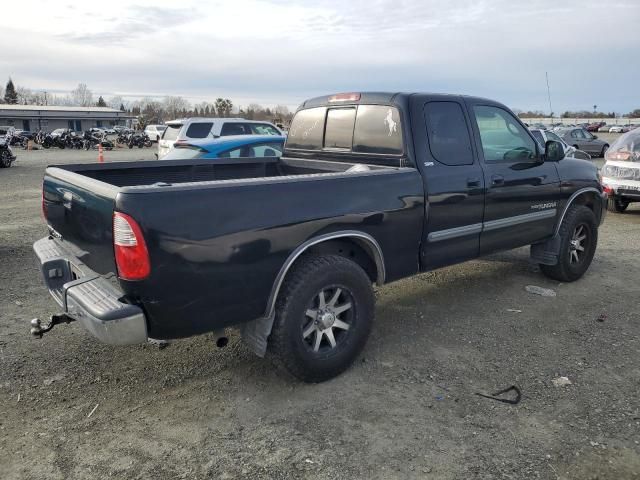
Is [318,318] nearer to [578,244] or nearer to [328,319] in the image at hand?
[328,319]

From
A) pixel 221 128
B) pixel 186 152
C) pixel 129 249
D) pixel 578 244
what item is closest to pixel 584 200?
pixel 578 244

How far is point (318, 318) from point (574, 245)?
3.66 meters

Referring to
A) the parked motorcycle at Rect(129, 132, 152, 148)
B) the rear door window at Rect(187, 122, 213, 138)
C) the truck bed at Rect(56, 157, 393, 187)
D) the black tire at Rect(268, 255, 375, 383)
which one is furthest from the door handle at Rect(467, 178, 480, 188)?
the parked motorcycle at Rect(129, 132, 152, 148)

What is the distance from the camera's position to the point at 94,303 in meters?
2.91

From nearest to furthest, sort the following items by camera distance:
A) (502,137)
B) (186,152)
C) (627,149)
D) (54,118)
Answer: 1. (502,137)
2. (186,152)
3. (627,149)
4. (54,118)

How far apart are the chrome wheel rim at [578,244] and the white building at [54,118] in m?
80.0

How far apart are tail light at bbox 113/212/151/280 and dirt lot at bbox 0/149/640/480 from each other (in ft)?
3.35

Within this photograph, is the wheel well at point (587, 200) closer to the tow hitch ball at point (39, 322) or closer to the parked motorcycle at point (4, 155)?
the tow hitch ball at point (39, 322)

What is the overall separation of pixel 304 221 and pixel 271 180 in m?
0.33

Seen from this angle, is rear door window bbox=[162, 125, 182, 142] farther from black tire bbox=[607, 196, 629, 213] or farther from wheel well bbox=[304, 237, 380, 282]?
wheel well bbox=[304, 237, 380, 282]

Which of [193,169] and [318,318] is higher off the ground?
[193,169]

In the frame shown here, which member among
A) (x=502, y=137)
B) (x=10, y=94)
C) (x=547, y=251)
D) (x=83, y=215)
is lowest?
(x=547, y=251)

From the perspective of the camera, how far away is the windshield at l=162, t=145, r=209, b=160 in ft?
26.6

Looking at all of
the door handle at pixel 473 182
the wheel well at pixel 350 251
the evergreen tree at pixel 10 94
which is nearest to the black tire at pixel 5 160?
the wheel well at pixel 350 251
